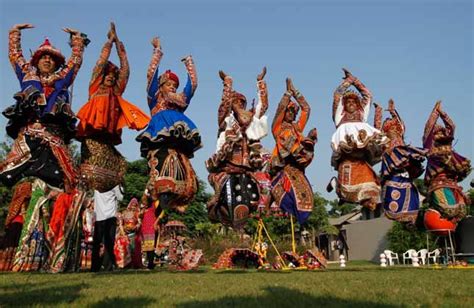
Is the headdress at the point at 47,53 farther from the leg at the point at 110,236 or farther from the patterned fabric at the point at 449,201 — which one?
the patterned fabric at the point at 449,201

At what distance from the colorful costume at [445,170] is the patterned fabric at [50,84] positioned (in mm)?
8151

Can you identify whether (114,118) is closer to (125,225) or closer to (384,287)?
(125,225)

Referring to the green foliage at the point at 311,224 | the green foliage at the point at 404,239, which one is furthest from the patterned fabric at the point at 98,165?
the green foliage at the point at 311,224

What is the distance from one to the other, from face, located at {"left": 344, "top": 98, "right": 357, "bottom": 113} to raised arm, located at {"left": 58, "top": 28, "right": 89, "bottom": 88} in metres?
5.79

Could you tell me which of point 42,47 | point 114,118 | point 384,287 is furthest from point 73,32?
point 384,287

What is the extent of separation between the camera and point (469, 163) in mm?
11258

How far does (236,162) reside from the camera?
9875 millimetres

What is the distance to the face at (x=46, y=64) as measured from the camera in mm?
8609

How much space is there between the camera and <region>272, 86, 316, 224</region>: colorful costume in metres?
10.1

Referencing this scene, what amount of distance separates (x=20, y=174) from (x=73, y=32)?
2.75 meters

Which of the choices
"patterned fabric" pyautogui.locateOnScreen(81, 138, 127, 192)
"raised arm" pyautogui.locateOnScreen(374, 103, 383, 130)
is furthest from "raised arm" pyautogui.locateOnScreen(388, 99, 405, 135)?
"patterned fabric" pyautogui.locateOnScreen(81, 138, 127, 192)

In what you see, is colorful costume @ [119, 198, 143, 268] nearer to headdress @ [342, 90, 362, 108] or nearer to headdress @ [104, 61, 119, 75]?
headdress @ [104, 61, 119, 75]

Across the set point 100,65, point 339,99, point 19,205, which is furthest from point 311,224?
point 100,65

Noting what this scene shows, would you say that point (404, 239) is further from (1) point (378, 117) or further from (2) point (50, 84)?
(2) point (50, 84)
